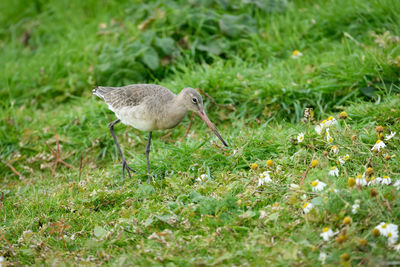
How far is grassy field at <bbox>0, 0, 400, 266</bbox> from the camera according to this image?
3771mm

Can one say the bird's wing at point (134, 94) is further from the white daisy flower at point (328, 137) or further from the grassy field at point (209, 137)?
the white daisy flower at point (328, 137)

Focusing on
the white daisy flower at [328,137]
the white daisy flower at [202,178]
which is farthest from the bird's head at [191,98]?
the white daisy flower at [328,137]

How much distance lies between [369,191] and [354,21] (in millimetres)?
4437

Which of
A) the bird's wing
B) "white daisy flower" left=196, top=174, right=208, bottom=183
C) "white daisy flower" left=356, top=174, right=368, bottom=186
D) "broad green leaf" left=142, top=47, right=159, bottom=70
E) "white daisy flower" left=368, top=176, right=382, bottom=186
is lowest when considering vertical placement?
"white daisy flower" left=196, top=174, right=208, bottom=183

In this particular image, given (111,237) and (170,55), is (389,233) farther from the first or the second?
(170,55)

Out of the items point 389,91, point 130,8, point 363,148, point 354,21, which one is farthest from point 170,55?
point 363,148

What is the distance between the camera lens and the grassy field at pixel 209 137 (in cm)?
377

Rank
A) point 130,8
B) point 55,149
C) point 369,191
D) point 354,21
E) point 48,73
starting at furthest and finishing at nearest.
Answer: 1. point 130,8
2. point 48,73
3. point 354,21
4. point 55,149
5. point 369,191

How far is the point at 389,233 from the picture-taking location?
3.39m

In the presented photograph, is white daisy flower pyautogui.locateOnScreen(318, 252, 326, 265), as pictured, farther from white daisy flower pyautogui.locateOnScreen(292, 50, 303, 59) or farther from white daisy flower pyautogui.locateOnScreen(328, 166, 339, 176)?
white daisy flower pyautogui.locateOnScreen(292, 50, 303, 59)

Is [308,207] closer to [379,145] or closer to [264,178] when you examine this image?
[264,178]

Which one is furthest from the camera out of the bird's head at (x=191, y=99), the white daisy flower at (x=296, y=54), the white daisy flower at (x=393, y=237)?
the white daisy flower at (x=296, y=54)

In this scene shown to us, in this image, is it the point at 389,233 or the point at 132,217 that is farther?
the point at 132,217

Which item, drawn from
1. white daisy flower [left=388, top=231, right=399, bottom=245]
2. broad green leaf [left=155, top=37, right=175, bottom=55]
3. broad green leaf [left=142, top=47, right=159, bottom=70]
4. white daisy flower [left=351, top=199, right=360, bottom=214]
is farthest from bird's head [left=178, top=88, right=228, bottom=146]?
broad green leaf [left=155, top=37, right=175, bottom=55]
